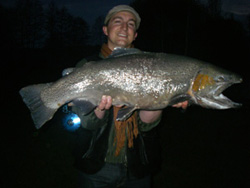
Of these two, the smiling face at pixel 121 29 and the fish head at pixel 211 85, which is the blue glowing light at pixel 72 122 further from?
the fish head at pixel 211 85

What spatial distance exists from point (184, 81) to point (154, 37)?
80.3ft

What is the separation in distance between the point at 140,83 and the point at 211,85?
1056mm

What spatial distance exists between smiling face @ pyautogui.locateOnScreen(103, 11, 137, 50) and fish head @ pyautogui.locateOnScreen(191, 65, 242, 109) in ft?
4.54

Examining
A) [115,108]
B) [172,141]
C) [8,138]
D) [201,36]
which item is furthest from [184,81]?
[201,36]

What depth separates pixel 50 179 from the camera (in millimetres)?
Answer: 5383

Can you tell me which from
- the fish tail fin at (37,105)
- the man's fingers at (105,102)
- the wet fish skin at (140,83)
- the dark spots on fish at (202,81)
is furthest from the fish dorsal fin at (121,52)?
the fish tail fin at (37,105)

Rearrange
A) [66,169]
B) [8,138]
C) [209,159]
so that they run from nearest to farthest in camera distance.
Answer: [66,169] < [209,159] < [8,138]

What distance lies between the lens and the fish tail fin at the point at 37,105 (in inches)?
103

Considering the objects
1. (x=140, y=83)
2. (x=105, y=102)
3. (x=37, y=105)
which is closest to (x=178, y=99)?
(x=140, y=83)

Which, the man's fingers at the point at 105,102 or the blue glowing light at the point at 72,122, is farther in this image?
the blue glowing light at the point at 72,122

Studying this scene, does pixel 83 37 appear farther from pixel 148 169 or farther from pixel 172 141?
pixel 148 169

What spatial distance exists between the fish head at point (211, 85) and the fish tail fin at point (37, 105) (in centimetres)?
217

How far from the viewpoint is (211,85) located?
2572 millimetres

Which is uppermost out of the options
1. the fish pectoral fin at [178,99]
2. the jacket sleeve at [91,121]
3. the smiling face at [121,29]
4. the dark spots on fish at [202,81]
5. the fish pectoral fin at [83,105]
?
the smiling face at [121,29]
